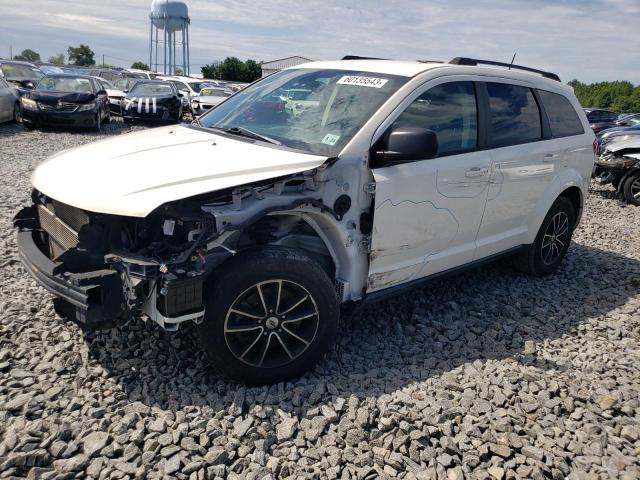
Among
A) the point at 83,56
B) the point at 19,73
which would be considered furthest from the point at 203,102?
the point at 83,56

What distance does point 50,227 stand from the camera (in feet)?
10.8

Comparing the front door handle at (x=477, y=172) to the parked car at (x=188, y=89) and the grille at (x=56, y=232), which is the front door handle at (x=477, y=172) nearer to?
the grille at (x=56, y=232)

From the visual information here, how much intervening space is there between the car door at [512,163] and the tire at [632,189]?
6251 millimetres

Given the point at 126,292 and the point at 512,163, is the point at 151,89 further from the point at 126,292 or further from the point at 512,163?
the point at 126,292

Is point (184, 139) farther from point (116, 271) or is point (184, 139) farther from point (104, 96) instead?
point (104, 96)

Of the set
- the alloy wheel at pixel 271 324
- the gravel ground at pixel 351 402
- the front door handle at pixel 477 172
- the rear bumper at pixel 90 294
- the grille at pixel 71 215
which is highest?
the front door handle at pixel 477 172

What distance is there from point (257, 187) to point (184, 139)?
901mm

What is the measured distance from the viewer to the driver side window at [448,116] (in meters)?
3.50

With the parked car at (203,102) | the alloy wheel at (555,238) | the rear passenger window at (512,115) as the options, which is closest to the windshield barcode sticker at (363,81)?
the rear passenger window at (512,115)

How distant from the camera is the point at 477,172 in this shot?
3.86 m

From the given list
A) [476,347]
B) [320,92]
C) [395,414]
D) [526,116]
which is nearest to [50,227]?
[320,92]

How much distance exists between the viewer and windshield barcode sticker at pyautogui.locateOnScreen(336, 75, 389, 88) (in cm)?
354

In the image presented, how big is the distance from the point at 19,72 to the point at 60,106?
603cm

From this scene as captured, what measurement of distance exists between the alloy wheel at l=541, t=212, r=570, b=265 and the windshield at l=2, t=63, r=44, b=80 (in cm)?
1658
